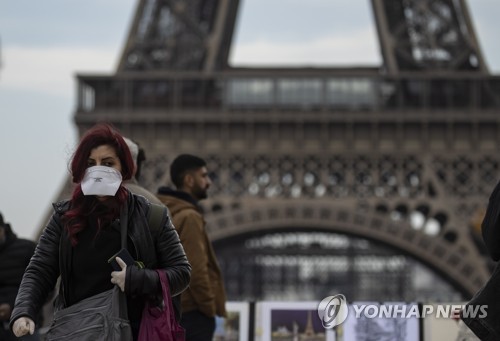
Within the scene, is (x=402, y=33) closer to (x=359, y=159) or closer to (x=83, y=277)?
(x=359, y=159)

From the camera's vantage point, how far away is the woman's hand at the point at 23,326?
6.58 meters

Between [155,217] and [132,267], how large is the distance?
1.36 feet

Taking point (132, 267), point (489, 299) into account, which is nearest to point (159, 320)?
point (132, 267)

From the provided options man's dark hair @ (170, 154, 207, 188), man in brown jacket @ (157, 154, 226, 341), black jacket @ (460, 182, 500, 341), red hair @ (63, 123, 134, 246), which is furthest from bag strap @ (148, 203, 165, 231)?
man's dark hair @ (170, 154, 207, 188)

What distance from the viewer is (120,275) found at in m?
6.68

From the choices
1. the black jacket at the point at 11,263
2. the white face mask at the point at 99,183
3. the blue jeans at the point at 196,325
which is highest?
the white face mask at the point at 99,183

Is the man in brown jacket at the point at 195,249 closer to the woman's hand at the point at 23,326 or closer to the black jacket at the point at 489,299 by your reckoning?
the black jacket at the point at 489,299

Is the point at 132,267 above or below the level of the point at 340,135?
above

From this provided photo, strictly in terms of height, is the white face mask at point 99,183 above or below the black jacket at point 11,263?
above

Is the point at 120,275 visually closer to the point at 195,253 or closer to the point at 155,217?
the point at 155,217

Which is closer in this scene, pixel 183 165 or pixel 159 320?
pixel 159 320

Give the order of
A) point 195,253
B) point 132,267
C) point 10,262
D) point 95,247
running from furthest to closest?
point 10,262
point 195,253
point 95,247
point 132,267

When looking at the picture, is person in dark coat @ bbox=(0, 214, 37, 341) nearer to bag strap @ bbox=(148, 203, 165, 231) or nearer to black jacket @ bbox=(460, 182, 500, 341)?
bag strap @ bbox=(148, 203, 165, 231)

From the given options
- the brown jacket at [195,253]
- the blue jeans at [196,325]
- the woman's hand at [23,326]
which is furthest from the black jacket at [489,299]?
the blue jeans at [196,325]
